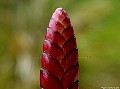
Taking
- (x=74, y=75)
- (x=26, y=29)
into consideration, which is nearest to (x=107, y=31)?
(x=26, y=29)

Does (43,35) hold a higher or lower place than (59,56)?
higher

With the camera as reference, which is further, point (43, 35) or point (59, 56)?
point (43, 35)

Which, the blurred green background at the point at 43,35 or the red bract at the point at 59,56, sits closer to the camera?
the red bract at the point at 59,56

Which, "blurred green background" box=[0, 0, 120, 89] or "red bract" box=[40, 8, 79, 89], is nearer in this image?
"red bract" box=[40, 8, 79, 89]

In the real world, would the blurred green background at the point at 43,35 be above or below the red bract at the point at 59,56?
above

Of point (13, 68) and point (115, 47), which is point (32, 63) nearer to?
point (13, 68)
